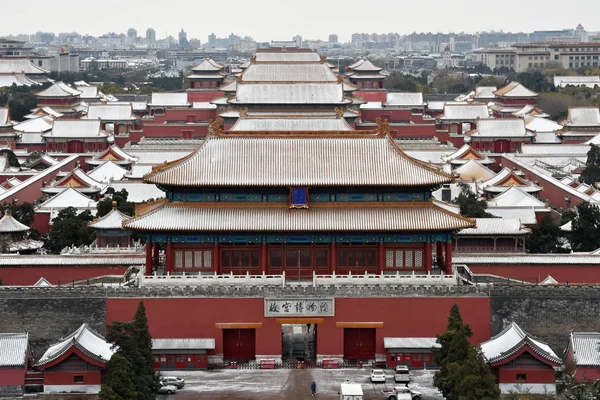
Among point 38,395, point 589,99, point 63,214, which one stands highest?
point 589,99

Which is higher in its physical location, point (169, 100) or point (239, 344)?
point (169, 100)

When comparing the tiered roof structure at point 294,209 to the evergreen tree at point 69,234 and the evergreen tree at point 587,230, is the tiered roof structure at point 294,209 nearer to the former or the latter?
the evergreen tree at point 69,234

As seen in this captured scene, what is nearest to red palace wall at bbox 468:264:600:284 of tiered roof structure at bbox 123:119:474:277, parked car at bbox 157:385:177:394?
tiered roof structure at bbox 123:119:474:277

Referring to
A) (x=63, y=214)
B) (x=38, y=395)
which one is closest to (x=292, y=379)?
(x=38, y=395)

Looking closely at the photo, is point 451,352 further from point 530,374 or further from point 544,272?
point 544,272

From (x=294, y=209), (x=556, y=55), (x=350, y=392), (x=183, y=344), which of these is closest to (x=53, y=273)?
(x=183, y=344)

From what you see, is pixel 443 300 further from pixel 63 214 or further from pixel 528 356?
pixel 63 214
